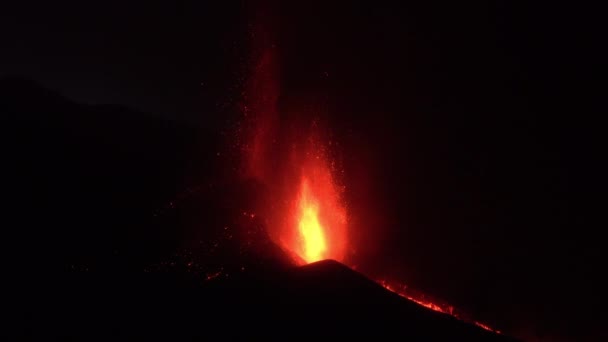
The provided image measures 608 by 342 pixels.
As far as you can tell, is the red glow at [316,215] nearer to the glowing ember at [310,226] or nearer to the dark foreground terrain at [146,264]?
the glowing ember at [310,226]

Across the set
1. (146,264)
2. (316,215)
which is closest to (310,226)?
(316,215)

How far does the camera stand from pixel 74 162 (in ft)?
45.0

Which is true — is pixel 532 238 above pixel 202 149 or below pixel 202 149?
above

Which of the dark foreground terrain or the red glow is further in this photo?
the red glow

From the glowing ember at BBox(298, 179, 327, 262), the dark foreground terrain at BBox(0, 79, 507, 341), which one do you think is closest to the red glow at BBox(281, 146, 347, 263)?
the glowing ember at BBox(298, 179, 327, 262)

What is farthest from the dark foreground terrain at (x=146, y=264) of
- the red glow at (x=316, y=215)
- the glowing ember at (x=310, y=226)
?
the glowing ember at (x=310, y=226)

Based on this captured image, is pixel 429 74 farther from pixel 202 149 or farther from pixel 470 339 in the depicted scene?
pixel 470 339

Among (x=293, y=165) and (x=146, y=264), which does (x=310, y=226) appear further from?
(x=146, y=264)

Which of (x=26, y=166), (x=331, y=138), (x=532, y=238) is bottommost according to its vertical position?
(x=26, y=166)

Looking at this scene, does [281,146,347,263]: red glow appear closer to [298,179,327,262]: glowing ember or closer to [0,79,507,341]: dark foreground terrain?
[298,179,327,262]: glowing ember

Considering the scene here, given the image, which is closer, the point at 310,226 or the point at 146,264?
the point at 146,264

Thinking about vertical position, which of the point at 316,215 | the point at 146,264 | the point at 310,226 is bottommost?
the point at 146,264

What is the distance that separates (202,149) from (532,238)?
48.7 feet

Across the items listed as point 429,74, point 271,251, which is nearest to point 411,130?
point 429,74
